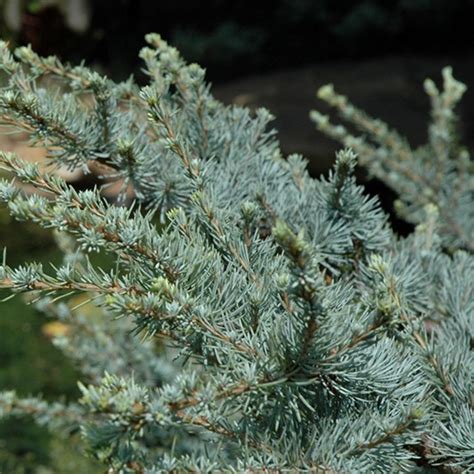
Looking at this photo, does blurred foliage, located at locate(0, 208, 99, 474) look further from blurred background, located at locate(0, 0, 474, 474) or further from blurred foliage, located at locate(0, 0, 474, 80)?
blurred foliage, located at locate(0, 0, 474, 80)

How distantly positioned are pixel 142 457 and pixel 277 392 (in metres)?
0.25

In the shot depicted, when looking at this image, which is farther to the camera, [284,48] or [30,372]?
[284,48]

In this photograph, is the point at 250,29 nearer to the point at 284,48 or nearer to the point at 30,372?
Answer: the point at 284,48

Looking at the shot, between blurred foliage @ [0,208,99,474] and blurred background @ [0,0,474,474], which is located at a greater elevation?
blurred background @ [0,0,474,474]

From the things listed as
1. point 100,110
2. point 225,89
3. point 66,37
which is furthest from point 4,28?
point 100,110

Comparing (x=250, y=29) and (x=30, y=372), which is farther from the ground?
(x=250, y=29)

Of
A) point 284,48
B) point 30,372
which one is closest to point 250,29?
point 284,48

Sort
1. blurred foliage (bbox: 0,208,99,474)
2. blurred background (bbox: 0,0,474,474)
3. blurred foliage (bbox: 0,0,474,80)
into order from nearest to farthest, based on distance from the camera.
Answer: blurred foliage (bbox: 0,208,99,474) → blurred background (bbox: 0,0,474,474) → blurred foliage (bbox: 0,0,474,80)

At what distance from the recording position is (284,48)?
7.80 metres

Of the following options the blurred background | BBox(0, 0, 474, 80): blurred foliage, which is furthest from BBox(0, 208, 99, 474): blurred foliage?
BBox(0, 0, 474, 80): blurred foliage

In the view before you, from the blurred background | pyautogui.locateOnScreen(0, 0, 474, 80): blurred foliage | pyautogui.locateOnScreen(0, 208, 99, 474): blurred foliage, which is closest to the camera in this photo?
pyautogui.locateOnScreen(0, 208, 99, 474): blurred foliage

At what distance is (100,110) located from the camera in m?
1.34

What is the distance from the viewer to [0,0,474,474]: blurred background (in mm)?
5711

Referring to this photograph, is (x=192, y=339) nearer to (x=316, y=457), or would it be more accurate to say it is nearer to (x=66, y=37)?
(x=316, y=457)
